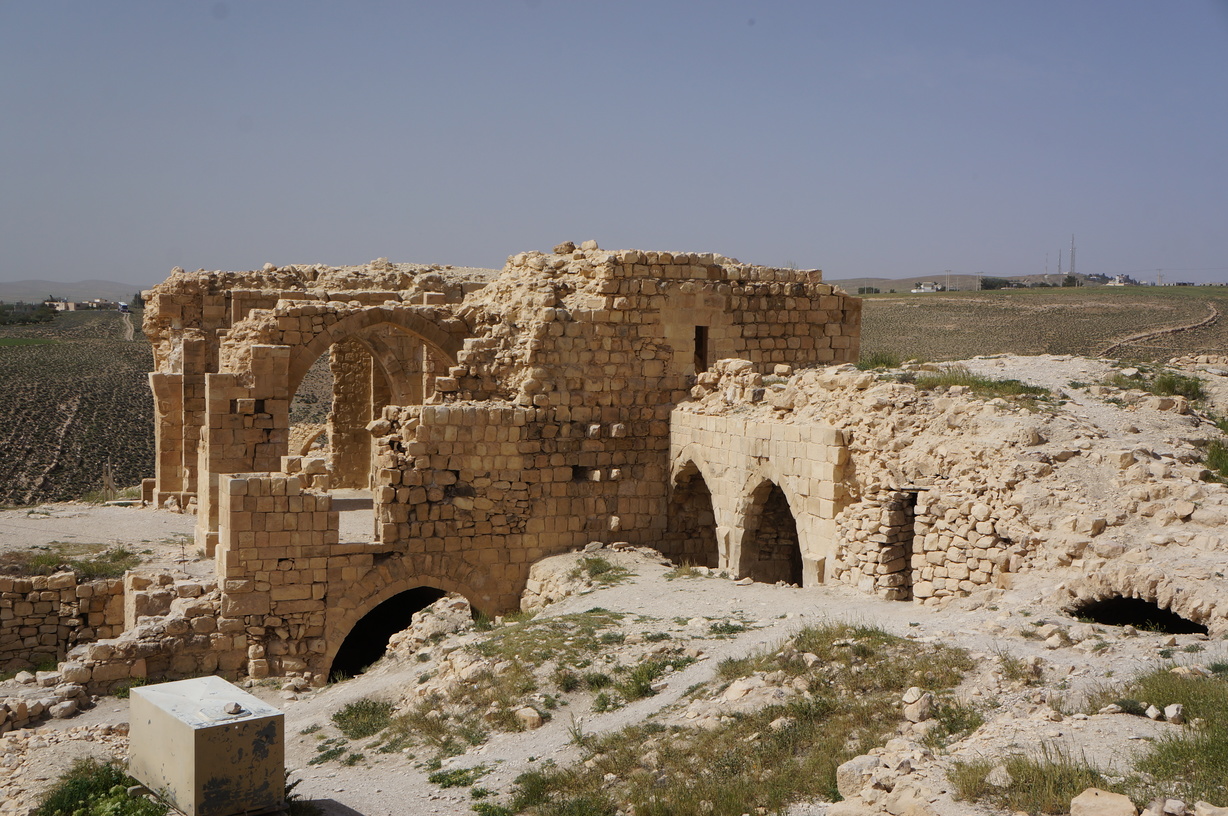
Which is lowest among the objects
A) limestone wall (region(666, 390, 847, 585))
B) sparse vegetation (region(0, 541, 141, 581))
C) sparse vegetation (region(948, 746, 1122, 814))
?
sparse vegetation (region(0, 541, 141, 581))

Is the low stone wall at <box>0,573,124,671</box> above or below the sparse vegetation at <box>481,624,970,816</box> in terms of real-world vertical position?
below

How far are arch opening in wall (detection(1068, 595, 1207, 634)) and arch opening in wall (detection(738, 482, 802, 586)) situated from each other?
4.13m

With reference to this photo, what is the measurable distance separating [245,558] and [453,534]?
2.18 m

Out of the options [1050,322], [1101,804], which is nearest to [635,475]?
[1101,804]

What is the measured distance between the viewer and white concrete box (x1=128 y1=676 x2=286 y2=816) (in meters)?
6.36

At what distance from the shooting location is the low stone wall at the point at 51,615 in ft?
42.4

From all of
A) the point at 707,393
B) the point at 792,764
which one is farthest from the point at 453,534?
the point at 792,764

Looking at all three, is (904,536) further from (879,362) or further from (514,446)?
(514,446)

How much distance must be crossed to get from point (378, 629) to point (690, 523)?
4148 millimetres

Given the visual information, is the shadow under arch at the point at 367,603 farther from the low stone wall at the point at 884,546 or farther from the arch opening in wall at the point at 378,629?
the low stone wall at the point at 884,546

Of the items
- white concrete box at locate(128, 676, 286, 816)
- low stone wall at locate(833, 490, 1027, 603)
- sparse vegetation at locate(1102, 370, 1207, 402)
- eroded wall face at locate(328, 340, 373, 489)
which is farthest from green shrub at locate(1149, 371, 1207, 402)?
eroded wall face at locate(328, 340, 373, 489)

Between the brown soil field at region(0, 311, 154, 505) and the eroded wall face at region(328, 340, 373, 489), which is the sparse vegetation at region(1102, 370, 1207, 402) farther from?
the brown soil field at region(0, 311, 154, 505)

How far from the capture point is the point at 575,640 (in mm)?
8766

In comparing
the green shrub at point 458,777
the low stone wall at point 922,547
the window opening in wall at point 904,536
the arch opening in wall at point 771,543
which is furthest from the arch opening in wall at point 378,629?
the green shrub at point 458,777
